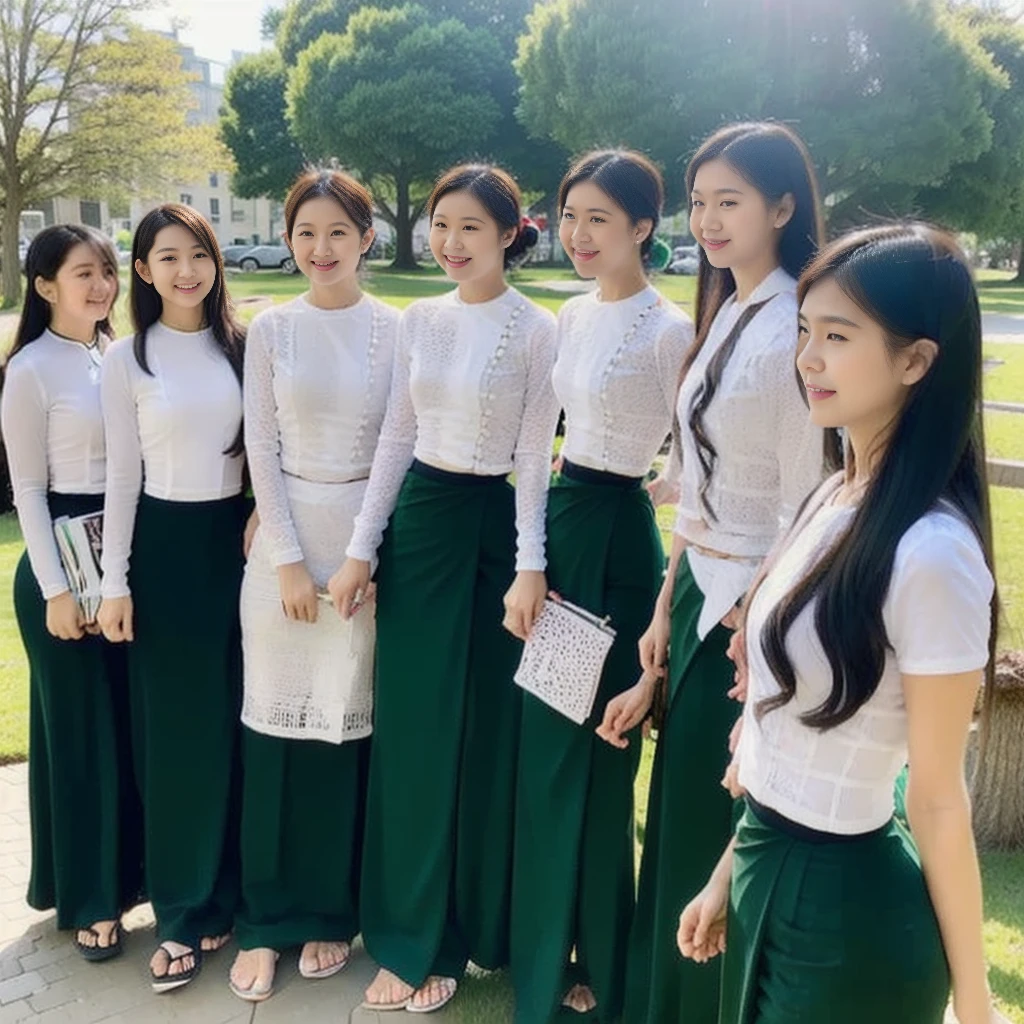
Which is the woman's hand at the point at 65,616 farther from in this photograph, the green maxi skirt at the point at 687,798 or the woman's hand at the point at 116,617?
the green maxi skirt at the point at 687,798

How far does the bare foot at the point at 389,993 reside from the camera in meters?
2.59

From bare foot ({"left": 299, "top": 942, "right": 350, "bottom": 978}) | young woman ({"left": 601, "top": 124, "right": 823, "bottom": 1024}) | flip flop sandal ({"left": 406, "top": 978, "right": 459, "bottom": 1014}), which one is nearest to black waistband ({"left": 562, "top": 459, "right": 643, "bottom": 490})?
young woman ({"left": 601, "top": 124, "right": 823, "bottom": 1024})

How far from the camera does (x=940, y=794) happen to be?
134 cm

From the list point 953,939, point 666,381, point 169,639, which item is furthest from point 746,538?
point 169,639

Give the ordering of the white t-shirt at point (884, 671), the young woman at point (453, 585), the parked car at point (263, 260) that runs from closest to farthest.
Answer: the white t-shirt at point (884, 671)
the young woman at point (453, 585)
the parked car at point (263, 260)

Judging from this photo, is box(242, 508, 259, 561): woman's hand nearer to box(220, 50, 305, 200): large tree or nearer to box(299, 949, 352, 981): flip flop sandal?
box(299, 949, 352, 981): flip flop sandal

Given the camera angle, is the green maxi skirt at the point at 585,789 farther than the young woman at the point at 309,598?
No

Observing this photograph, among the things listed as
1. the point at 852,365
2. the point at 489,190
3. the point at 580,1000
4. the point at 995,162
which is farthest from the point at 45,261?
the point at 995,162

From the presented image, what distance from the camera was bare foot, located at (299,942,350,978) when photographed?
2713mm

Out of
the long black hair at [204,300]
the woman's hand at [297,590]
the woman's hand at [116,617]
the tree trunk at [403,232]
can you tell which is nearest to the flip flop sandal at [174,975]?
the woman's hand at [116,617]

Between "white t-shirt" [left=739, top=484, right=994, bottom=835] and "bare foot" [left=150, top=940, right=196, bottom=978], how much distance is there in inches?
68.4

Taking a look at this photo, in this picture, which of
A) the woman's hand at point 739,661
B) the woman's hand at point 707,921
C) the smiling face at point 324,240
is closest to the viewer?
the woman's hand at point 707,921

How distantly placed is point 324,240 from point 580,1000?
187 centimetres

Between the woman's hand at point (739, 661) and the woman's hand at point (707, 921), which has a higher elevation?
the woman's hand at point (739, 661)
